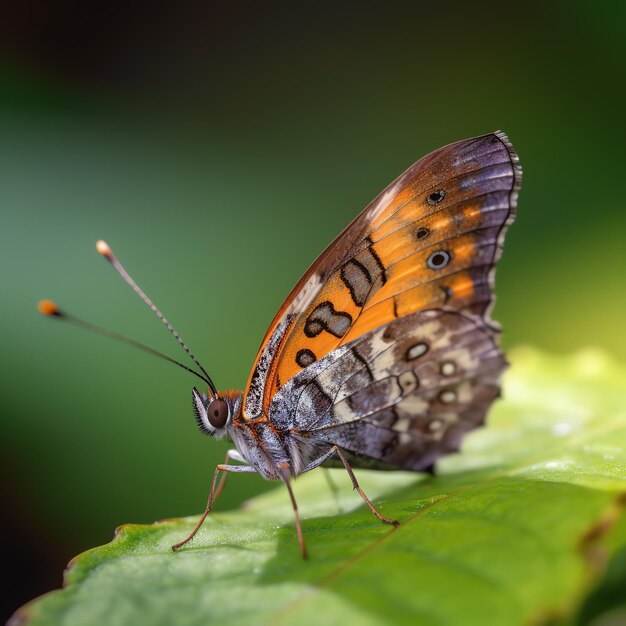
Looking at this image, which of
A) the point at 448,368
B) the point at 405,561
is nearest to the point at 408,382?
the point at 448,368

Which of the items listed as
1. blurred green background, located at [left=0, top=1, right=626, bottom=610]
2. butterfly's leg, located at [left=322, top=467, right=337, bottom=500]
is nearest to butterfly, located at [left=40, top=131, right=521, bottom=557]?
butterfly's leg, located at [left=322, top=467, right=337, bottom=500]

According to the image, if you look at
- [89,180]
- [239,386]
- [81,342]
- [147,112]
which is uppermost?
[147,112]

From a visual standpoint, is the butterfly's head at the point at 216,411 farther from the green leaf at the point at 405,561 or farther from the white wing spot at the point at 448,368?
the white wing spot at the point at 448,368

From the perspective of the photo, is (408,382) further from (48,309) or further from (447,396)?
(48,309)

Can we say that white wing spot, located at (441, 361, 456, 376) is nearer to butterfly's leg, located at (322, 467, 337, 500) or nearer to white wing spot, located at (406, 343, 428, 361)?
white wing spot, located at (406, 343, 428, 361)

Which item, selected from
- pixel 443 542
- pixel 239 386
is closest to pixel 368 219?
pixel 443 542

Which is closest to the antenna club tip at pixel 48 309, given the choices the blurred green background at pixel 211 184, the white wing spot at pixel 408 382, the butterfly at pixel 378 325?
the butterfly at pixel 378 325

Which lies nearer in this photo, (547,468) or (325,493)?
(547,468)

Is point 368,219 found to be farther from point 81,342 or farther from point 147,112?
point 147,112
